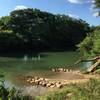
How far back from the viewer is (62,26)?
92.6 m

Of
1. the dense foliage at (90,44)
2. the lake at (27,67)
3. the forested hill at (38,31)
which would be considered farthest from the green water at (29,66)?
the forested hill at (38,31)

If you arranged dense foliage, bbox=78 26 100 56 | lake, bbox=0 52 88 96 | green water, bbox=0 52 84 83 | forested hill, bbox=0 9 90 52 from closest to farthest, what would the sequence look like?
lake, bbox=0 52 88 96, green water, bbox=0 52 84 83, dense foliage, bbox=78 26 100 56, forested hill, bbox=0 9 90 52

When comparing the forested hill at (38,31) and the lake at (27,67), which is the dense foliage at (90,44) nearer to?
the lake at (27,67)

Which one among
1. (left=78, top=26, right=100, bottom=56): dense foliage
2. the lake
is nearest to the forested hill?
the lake

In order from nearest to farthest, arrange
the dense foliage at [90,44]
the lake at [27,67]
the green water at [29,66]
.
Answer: the lake at [27,67]
the green water at [29,66]
the dense foliage at [90,44]

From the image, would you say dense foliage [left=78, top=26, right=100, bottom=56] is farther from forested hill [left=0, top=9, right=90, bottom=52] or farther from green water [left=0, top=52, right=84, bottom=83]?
forested hill [left=0, top=9, right=90, bottom=52]

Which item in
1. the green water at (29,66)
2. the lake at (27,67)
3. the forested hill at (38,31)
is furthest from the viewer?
the forested hill at (38,31)

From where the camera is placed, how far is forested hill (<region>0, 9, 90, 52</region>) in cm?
6982

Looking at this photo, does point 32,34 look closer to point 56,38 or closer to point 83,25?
point 56,38

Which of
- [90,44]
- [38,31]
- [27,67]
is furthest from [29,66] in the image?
[38,31]

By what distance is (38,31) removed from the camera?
265 ft

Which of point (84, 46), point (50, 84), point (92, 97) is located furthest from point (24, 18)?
point (92, 97)

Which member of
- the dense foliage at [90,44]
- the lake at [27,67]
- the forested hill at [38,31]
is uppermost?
the forested hill at [38,31]

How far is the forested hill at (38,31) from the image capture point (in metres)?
69.8
